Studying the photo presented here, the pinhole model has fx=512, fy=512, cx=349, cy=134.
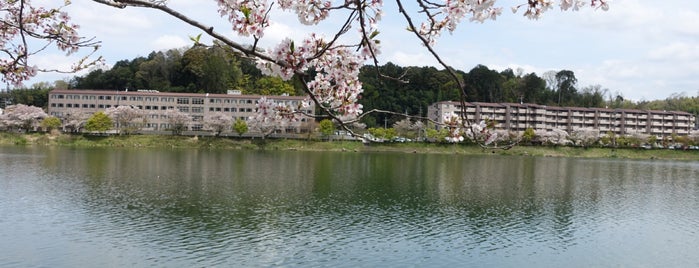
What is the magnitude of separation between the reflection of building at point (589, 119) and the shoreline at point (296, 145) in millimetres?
13715

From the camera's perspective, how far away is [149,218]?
1742 cm

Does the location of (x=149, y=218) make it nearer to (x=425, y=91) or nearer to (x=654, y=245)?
(x=654, y=245)

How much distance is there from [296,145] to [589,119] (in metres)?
53.1

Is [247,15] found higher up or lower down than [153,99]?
lower down

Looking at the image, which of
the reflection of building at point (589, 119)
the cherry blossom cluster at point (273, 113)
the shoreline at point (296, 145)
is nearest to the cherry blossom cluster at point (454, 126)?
the cherry blossom cluster at point (273, 113)

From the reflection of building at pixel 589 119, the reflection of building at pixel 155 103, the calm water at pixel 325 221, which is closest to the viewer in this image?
the calm water at pixel 325 221

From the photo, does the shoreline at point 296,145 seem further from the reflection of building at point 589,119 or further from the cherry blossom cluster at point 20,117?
the reflection of building at point 589,119

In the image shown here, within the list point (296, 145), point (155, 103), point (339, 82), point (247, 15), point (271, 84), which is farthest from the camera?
point (271, 84)

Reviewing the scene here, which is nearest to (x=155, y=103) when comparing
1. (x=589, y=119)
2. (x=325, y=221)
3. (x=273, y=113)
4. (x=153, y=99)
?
(x=153, y=99)

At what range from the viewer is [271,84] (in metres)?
86.0

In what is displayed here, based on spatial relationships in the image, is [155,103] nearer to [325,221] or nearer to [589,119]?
Result: [325,221]

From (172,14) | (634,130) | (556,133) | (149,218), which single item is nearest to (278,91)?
(556,133)

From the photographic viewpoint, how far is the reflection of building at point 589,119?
275 ft

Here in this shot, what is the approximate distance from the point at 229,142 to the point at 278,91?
70.3 feet
